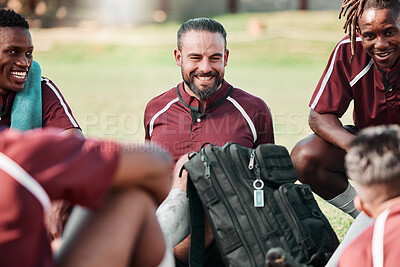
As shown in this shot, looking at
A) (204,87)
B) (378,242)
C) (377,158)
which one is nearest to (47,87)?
(204,87)

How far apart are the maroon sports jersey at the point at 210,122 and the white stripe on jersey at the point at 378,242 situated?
5.23 ft

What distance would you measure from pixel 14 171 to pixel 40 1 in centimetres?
2290

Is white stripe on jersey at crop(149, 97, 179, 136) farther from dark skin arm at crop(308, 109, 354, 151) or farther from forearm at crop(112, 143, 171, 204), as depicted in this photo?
forearm at crop(112, 143, 171, 204)

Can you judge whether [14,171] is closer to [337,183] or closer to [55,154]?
[55,154]

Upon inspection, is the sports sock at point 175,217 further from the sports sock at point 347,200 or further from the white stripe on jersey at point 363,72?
the white stripe on jersey at point 363,72

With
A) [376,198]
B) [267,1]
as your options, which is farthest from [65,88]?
[267,1]

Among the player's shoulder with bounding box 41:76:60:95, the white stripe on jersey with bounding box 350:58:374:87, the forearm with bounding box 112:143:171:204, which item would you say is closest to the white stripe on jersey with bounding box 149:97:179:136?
the player's shoulder with bounding box 41:76:60:95

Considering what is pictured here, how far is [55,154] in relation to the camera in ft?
Result: 5.46

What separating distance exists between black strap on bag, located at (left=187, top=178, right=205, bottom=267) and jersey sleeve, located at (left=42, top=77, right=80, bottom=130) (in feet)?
3.53

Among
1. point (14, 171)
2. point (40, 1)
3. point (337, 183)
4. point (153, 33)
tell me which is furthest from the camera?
point (40, 1)

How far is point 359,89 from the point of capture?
358 cm

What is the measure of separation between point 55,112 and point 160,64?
14.2 metres

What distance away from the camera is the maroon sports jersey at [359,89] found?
3502 mm

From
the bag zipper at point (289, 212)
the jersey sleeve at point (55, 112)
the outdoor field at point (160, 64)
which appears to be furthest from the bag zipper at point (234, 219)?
the outdoor field at point (160, 64)
